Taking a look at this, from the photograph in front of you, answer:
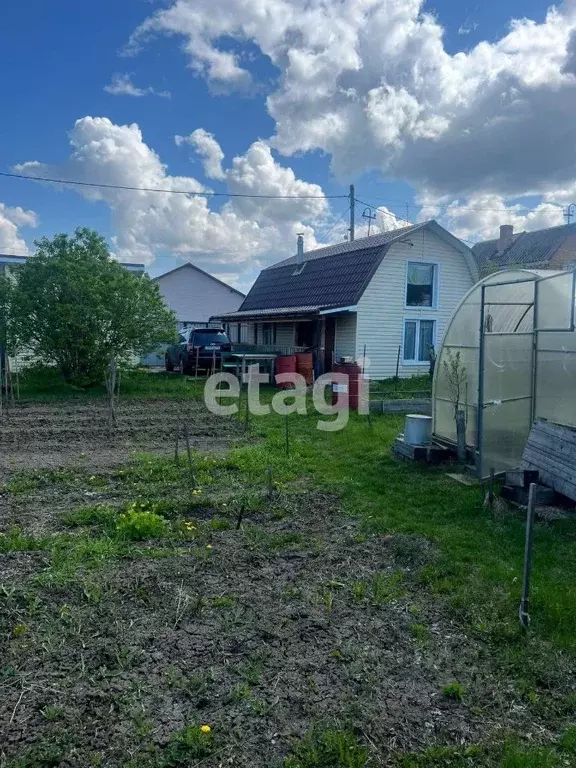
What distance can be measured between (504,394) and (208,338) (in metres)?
13.1

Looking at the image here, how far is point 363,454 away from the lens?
8.58m

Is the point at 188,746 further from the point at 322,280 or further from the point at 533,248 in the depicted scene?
the point at 533,248

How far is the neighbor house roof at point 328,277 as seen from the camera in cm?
1816

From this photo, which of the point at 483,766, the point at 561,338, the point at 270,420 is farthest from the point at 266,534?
the point at 270,420

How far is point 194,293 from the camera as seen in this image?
31.9m

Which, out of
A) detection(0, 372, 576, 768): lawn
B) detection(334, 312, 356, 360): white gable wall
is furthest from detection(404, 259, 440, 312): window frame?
detection(0, 372, 576, 768): lawn

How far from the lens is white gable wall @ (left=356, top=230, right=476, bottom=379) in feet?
60.0

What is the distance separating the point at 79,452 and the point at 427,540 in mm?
5730

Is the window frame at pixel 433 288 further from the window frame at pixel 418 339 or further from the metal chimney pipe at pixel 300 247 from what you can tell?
the metal chimney pipe at pixel 300 247

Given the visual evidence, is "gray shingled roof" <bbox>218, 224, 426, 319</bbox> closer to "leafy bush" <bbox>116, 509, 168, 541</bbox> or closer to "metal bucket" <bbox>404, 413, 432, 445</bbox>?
"metal bucket" <bbox>404, 413, 432, 445</bbox>

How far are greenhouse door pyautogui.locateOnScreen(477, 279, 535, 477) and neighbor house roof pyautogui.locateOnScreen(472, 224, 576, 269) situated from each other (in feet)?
71.1

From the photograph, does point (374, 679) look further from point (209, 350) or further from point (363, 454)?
point (209, 350)

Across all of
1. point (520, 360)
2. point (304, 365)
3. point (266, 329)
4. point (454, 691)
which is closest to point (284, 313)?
point (304, 365)

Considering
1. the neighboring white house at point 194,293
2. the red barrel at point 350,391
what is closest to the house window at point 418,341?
the red barrel at point 350,391
